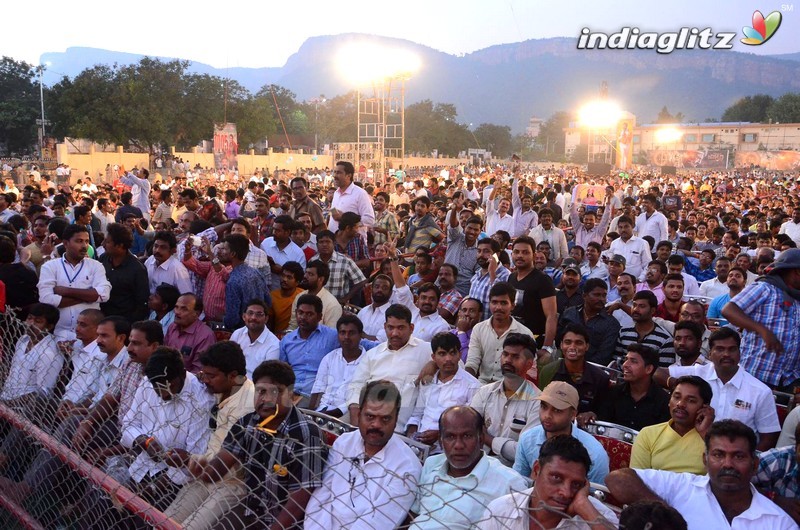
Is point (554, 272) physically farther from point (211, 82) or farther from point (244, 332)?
point (211, 82)

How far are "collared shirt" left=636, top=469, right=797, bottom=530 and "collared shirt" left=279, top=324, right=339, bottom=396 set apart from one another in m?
3.25

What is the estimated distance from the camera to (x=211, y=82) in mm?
45094

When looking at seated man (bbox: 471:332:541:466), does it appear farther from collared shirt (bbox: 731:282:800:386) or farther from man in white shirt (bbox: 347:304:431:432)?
collared shirt (bbox: 731:282:800:386)

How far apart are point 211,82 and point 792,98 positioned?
257 feet

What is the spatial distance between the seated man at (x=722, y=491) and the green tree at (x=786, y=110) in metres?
101

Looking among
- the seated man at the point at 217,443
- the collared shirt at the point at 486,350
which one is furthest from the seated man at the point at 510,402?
the seated man at the point at 217,443

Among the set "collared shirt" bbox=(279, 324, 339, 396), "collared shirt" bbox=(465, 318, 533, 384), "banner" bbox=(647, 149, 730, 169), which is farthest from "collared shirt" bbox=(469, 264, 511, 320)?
"banner" bbox=(647, 149, 730, 169)

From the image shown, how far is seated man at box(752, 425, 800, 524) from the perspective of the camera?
135 inches

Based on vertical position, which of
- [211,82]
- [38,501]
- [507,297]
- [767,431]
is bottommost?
[38,501]

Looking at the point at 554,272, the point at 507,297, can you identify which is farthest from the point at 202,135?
the point at 507,297

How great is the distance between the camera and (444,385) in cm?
500

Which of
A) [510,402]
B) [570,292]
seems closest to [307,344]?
[510,402]

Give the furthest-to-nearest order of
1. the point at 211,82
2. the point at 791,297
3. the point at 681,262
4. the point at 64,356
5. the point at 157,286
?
the point at 211,82 < the point at 681,262 < the point at 157,286 < the point at 64,356 < the point at 791,297

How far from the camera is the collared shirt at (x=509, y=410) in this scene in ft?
14.6
